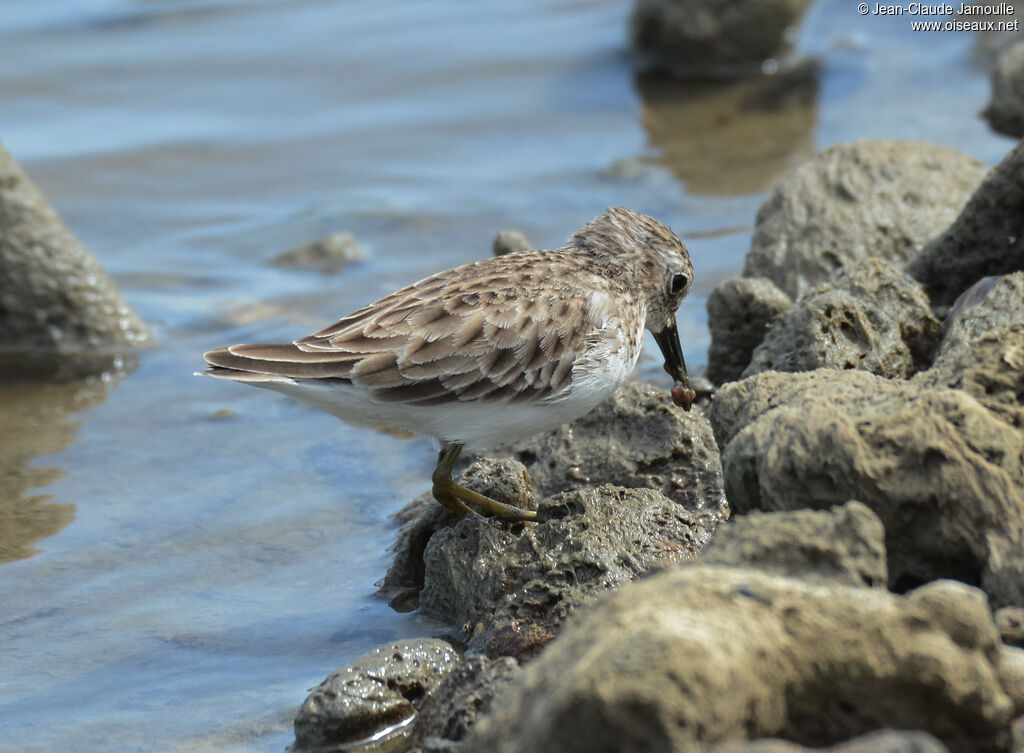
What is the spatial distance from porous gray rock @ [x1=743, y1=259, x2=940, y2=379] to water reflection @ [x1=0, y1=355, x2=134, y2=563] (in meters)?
4.10

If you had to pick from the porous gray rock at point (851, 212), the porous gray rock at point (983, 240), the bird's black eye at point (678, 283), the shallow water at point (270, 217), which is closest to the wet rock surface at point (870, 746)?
the shallow water at point (270, 217)

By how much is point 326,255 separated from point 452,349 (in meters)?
5.27

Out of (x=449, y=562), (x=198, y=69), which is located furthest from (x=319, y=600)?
(x=198, y=69)

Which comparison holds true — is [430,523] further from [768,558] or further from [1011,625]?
[1011,625]

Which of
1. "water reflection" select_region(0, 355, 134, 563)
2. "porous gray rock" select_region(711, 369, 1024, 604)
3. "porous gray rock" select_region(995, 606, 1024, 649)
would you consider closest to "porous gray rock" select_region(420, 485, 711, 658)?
"porous gray rock" select_region(711, 369, 1024, 604)

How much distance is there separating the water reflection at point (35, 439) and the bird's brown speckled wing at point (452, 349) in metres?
1.92

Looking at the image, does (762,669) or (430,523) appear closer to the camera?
(762,669)

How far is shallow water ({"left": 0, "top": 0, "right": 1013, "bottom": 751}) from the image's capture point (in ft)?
19.5

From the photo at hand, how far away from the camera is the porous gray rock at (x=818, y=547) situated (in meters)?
3.69

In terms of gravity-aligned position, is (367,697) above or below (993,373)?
below

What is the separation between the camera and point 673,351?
7.07m

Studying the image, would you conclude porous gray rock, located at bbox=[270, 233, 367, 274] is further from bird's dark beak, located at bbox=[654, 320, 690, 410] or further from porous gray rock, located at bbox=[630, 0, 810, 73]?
porous gray rock, located at bbox=[630, 0, 810, 73]
